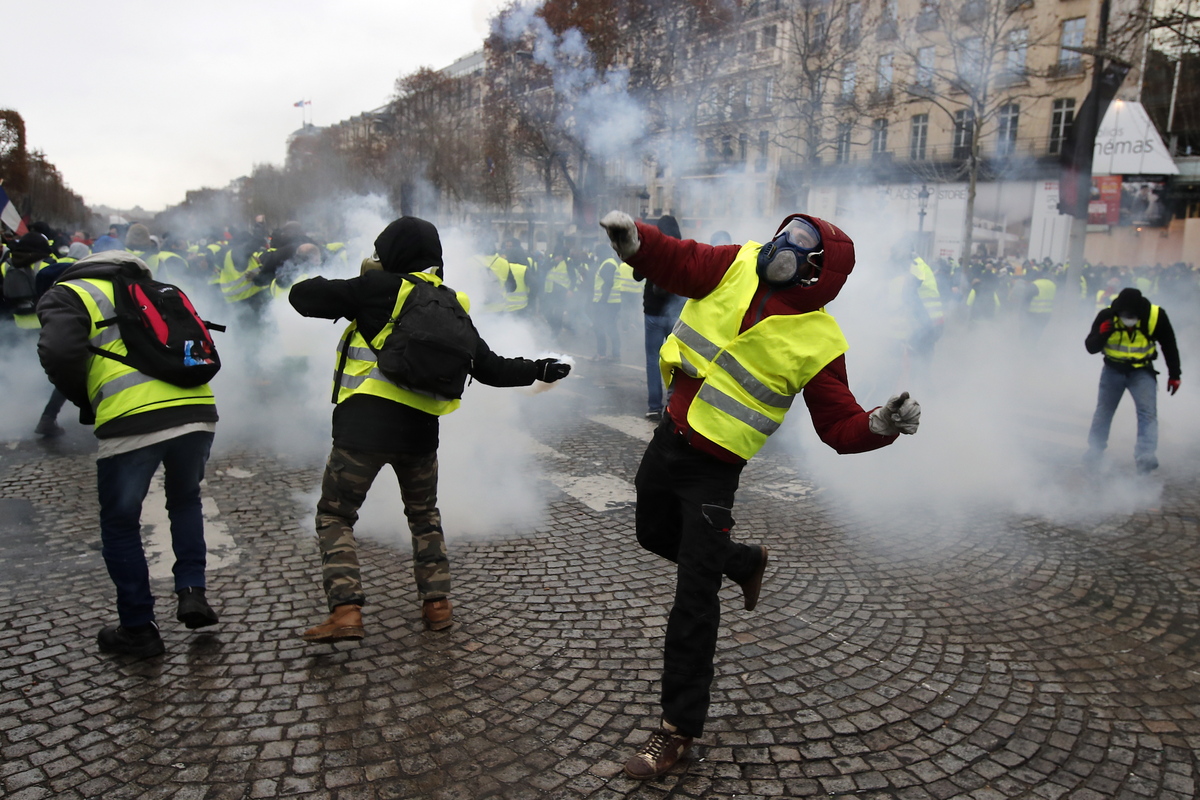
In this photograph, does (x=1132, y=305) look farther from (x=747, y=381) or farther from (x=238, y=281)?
(x=238, y=281)

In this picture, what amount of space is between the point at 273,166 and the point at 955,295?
257 ft

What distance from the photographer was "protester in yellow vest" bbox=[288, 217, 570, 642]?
3262 mm

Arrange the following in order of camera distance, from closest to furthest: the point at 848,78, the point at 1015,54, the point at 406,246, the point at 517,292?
the point at 406,246, the point at 517,292, the point at 848,78, the point at 1015,54

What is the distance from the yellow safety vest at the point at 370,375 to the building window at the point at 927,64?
15306 mm

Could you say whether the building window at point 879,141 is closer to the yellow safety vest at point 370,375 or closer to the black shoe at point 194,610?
the yellow safety vest at point 370,375

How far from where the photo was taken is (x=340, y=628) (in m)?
3.21

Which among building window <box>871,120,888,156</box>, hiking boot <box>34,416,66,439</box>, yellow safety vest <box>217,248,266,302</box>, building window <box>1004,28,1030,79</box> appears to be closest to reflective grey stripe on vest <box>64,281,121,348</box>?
hiking boot <box>34,416,66,439</box>

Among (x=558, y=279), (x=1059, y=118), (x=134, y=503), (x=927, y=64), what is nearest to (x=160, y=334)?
(x=134, y=503)

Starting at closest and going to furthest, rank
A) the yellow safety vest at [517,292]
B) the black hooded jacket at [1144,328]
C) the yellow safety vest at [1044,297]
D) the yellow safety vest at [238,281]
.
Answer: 1. the black hooded jacket at [1144,328]
2. the yellow safety vest at [238,281]
3. the yellow safety vest at [517,292]
4. the yellow safety vest at [1044,297]

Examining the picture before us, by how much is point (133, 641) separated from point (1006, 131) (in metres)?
26.4

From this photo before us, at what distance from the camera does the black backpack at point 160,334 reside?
10.6 feet

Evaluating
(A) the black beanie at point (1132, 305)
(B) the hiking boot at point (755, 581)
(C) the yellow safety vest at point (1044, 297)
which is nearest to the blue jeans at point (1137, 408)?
(A) the black beanie at point (1132, 305)

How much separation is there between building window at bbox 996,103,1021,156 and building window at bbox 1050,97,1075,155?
1275mm

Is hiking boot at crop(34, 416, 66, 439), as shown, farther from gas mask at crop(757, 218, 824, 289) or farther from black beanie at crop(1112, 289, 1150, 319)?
black beanie at crop(1112, 289, 1150, 319)
